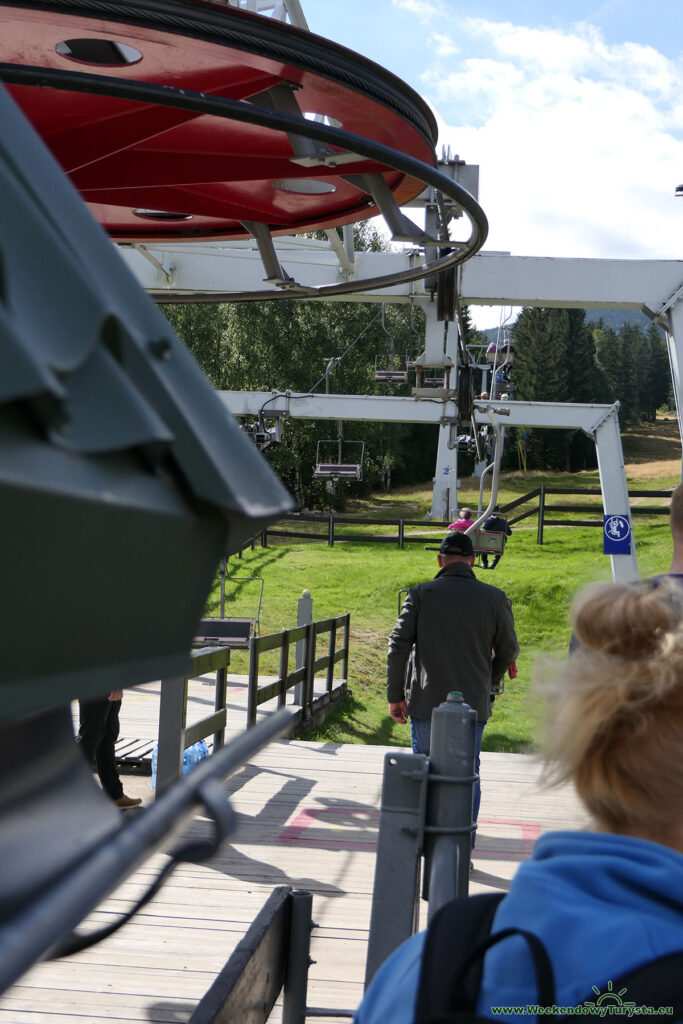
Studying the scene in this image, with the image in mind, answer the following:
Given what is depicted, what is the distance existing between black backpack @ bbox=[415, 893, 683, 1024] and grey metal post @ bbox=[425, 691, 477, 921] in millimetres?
1087

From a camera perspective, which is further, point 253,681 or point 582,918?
point 253,681

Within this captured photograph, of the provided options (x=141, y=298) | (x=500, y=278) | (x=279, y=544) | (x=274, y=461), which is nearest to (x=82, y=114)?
(x=141, y=298)

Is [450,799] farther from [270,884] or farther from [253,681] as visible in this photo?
[253,681]

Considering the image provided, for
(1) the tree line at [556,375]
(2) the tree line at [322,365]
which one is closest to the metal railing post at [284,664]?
(2) the tree line at [322,365]

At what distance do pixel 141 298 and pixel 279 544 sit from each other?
2757cm

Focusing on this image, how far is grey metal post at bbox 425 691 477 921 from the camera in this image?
2174 mm

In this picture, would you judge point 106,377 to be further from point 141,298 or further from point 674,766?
point 674,766

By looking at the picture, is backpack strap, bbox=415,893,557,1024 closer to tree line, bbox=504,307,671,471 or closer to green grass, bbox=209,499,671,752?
green grass, bbox=209,499,671,752

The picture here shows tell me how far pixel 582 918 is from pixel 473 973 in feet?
0.43

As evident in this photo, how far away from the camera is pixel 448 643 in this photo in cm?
549

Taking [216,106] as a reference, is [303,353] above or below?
above

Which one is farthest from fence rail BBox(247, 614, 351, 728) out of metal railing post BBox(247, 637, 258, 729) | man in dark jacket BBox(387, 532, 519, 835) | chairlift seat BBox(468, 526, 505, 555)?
man in dark jacket BBox(387, 532, 519, 835)

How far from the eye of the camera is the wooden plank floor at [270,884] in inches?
144

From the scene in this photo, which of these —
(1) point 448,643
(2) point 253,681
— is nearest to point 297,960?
(1) point 448,643
